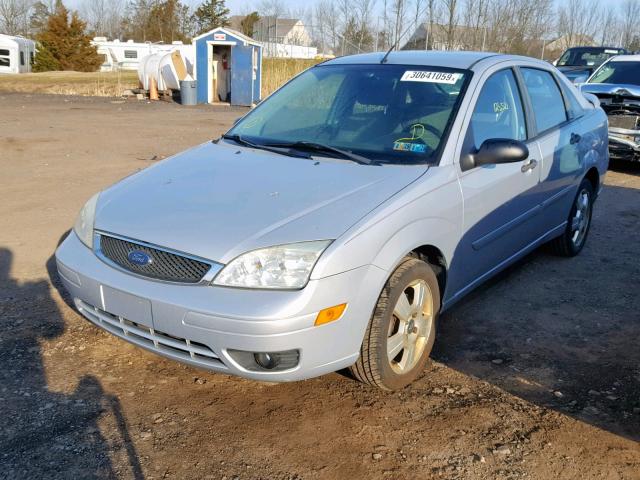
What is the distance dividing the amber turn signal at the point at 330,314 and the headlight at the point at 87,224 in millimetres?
1308

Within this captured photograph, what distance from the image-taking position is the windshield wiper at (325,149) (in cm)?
372

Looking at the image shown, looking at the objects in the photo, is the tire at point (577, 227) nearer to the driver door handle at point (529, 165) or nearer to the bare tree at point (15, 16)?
the driver door handle at point (529, 165)

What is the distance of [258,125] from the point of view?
14.8 ft

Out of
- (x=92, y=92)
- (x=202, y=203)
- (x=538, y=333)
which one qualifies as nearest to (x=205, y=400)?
(x=202, y=203)

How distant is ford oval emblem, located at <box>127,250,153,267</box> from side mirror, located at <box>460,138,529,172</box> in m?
1.84

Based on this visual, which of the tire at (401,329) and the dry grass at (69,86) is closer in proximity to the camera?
the tire at (401,329)

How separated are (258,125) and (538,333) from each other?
2.34m

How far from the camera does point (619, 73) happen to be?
10812 millimetres

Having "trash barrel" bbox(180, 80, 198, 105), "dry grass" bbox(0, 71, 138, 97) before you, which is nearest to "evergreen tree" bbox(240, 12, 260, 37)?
"dry grass" bbox(0, 71, 138, 97)

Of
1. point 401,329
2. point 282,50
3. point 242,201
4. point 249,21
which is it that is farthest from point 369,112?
point 249,21

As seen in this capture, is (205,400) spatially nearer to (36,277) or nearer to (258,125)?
(258,125)

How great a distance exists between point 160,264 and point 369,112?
1803 millimetres

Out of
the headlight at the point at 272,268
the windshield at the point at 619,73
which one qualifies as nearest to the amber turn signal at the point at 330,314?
the headlight at the point at 272,268

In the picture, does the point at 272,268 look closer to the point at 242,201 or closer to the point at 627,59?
the point at 242,201
